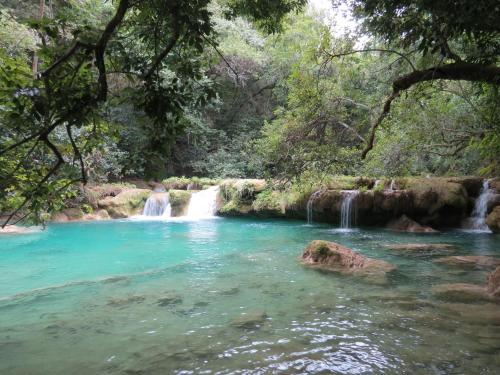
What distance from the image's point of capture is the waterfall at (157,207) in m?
19.3

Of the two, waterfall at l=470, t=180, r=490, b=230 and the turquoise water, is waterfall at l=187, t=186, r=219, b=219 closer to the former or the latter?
the turquoise water

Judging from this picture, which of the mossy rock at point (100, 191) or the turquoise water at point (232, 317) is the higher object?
the mossy rock at point (100, 191)

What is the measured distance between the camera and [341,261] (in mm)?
8055

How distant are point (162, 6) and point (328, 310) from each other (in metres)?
4.31

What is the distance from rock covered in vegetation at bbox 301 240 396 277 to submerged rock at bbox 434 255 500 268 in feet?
4.58

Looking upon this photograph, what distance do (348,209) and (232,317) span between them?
10583mm

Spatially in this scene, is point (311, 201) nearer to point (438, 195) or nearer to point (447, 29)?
point (438, 195)

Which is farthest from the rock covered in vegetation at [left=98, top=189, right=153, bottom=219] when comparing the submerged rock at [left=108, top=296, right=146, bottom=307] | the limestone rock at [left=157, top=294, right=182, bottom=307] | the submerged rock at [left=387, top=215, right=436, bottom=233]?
the limestone rock at [left=157, top=294, right=182, bottom=307]

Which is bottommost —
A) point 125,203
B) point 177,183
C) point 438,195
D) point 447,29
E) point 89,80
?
point 125,203

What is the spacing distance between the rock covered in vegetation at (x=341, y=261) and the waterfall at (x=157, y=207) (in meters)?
11.8

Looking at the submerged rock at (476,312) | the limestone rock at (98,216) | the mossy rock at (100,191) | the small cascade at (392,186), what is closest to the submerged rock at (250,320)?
the submerged rock at (476,312)

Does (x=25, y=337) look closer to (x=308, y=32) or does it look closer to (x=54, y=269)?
(x=54, y=269)

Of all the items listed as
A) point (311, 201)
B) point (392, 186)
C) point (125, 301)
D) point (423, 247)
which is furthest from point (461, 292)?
point (311, 201)

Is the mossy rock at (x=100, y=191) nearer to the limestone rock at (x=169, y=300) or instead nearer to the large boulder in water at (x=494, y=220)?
the limestone rock at (x=169, y=300)
